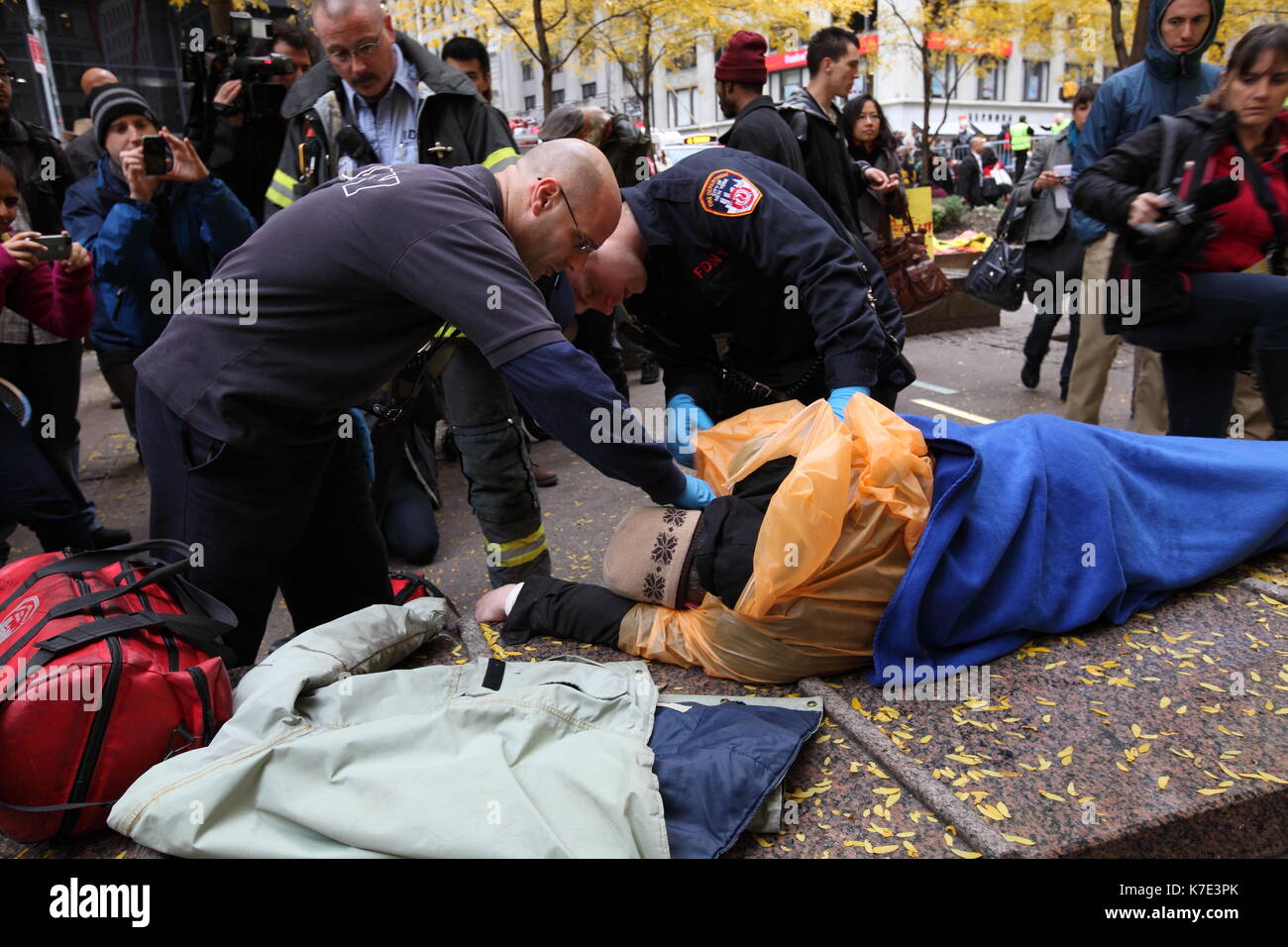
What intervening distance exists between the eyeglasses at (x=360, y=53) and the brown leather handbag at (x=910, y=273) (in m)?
3.19

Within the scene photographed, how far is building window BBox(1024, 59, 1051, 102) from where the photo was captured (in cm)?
3991

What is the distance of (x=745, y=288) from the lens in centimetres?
292

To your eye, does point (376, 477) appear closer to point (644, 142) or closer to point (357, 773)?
point (357, 773)

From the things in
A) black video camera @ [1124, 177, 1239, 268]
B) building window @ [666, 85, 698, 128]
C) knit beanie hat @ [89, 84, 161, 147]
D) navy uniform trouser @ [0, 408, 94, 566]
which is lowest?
navy uniform trouser @ [0, 408, 94, 566]

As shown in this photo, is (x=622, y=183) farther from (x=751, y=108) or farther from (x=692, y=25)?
(x=692, y=25)

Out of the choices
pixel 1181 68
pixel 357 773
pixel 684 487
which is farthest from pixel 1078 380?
pixel 357 773

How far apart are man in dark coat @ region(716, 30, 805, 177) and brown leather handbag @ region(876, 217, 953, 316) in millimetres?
1246

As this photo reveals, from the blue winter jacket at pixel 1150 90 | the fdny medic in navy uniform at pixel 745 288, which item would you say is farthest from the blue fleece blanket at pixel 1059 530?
the blue winter jacket at pixel 1150 90

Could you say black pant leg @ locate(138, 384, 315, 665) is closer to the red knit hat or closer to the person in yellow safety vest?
the red knit hat

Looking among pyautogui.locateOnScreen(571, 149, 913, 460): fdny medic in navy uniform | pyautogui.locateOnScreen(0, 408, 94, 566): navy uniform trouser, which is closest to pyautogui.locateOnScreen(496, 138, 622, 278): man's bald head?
pyautogui.locateOnScreen(571, 149, 913, 460): fdny medic in navy uniform

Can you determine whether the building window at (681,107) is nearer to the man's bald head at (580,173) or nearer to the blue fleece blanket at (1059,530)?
the blue fleece blanket at (1059,530)

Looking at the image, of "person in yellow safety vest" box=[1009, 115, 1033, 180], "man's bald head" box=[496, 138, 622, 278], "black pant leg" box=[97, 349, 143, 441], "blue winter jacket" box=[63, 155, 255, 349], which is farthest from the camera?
"person in yellow safety vest" box=[1009, 115, 1033, 180]

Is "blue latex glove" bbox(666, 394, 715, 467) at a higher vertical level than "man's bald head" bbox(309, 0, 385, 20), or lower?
lower

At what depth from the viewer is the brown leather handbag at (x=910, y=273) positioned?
18.0 ft
